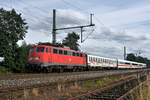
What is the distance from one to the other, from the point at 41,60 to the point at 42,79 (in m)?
11.9

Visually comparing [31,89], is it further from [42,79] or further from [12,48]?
[12,48]

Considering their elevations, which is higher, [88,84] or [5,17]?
[5,17]

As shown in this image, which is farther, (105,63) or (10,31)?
(105,63)

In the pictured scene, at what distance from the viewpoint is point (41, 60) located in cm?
3456

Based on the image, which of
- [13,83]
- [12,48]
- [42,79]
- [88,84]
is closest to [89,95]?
[13,83]

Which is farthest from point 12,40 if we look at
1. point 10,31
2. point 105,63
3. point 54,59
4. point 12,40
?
point 54,59

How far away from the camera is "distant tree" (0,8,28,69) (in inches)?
2228

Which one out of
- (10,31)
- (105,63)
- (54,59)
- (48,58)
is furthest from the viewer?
(105,63)

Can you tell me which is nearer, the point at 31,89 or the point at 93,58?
the point at 31,89

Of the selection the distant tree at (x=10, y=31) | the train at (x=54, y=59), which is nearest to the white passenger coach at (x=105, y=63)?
the train at (x=54, y=59)

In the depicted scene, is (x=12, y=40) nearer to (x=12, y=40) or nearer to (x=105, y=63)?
(x=12, y=40)

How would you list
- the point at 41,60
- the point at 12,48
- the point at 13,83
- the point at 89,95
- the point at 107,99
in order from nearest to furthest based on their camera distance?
the point at 107,99 < the point at 89,95 < the point at 13,83 < the point at 41,60 < the point at 12,48

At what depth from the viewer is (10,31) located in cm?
6269

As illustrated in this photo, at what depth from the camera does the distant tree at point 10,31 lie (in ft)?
186
